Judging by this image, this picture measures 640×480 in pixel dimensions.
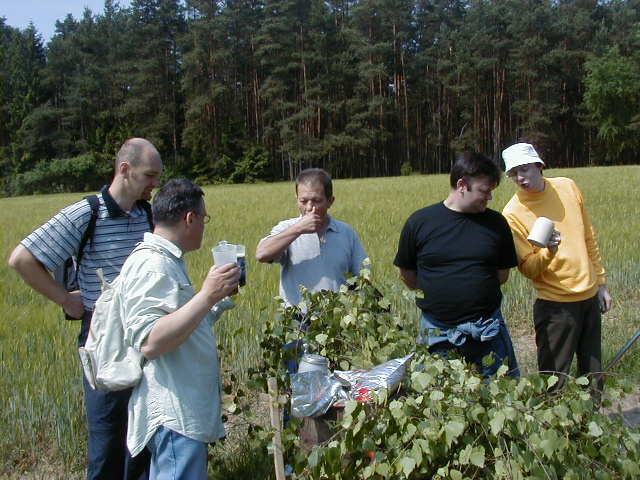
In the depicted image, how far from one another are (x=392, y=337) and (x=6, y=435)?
8.01 feet

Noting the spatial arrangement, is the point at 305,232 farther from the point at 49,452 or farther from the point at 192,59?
the point at 192,59

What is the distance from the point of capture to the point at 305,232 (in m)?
2.93

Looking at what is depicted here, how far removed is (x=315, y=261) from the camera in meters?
3.10

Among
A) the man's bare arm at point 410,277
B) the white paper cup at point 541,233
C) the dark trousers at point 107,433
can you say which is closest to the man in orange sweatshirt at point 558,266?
the white paper cup at point 541,233

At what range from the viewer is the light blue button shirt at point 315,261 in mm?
3090

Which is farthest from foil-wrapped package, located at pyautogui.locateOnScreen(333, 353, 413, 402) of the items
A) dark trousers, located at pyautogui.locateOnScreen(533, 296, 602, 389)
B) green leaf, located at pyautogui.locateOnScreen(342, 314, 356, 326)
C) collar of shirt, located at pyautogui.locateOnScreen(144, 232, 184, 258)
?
dark trousers, located at pyautogui.locateOnScreen(533, 296, 602, 389)

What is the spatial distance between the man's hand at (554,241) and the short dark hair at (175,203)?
179cm

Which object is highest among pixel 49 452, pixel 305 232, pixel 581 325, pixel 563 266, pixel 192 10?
pixel 192 10

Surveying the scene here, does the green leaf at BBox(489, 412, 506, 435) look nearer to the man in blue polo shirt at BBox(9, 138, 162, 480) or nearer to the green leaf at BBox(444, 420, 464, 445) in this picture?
the green leaf at BBox(444, 420, 464, 445)

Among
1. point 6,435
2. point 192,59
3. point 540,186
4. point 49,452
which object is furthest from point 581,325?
point 192,59

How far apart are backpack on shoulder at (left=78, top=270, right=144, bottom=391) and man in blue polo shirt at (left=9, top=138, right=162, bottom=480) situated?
1.69ft

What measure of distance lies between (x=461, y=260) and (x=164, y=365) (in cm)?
155

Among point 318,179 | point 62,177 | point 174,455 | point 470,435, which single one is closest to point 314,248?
point 318,179

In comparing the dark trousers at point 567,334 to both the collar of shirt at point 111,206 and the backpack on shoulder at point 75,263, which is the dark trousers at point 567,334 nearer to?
the collar of shirt at point 111,206
